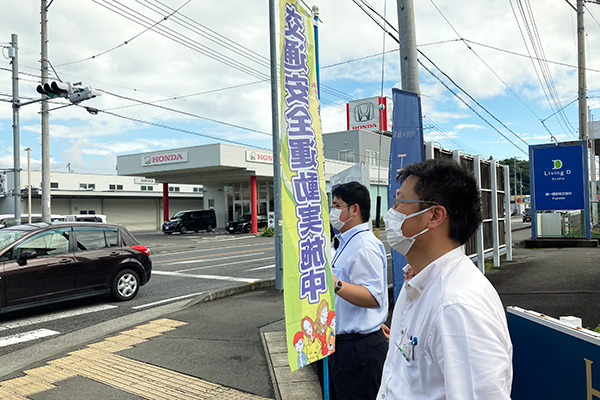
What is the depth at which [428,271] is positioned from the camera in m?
1.50

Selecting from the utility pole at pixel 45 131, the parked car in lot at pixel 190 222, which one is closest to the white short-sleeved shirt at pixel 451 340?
the utility pole at pixel 45 131

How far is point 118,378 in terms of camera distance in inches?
184

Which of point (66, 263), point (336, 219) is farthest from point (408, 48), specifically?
point (66, 263)

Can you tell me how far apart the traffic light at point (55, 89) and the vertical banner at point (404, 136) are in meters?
11.4

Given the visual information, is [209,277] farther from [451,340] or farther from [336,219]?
[451,340]

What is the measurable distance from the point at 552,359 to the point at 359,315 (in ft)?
Result: 3.87

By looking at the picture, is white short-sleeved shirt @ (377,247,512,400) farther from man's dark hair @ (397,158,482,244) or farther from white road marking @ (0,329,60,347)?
white road marking @ (0,329,60,347)

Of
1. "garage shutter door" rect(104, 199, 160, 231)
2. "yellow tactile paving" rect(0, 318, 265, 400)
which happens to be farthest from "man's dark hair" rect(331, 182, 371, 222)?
"garage shutter door" rect(104, 199, 160, 231)

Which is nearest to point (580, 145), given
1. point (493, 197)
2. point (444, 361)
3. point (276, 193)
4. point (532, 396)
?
point (493, 197)

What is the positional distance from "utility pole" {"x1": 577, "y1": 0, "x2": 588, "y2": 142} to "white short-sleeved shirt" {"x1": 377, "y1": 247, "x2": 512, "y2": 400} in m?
21.8

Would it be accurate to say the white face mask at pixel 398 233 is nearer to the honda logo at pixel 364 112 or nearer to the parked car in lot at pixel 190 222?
the parked car in lot at pixel 190 222

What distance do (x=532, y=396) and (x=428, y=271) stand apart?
1.19 metres

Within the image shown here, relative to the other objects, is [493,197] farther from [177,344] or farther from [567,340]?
[567,340]

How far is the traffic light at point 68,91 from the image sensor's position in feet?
44.0
